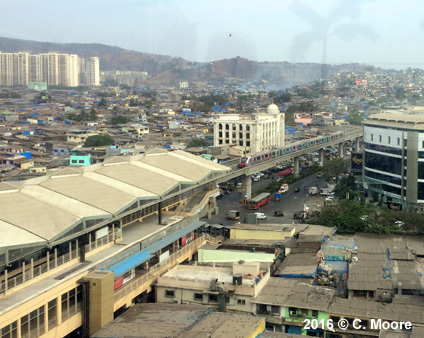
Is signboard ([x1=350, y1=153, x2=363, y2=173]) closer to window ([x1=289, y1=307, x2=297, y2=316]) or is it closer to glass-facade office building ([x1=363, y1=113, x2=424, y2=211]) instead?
glass-facade office building ([x1=363, y1=113, x2=424, y2=211])

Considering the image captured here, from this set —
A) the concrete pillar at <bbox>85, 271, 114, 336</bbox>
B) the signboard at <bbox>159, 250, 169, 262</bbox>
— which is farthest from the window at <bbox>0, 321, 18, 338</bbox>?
the signboard at <bbox>159, 250, 169, 262</bbox>

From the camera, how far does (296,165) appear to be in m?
12.1

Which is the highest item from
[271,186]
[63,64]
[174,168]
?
[63,64]

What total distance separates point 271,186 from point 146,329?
7.46m

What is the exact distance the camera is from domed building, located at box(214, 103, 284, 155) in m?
11.7

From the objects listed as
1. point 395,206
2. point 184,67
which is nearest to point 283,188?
point 395,206

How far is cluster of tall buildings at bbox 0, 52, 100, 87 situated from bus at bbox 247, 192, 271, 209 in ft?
133

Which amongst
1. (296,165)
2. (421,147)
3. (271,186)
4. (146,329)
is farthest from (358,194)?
(146,329)

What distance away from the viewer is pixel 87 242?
4.33 meters

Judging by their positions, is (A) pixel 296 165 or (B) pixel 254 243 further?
(A) pixel 296 165

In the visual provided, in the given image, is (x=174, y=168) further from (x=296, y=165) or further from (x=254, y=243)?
(x=296, y=165)

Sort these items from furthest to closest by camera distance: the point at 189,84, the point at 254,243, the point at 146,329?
the point at 189,84 < the point at 254,243 < the point at 146,329

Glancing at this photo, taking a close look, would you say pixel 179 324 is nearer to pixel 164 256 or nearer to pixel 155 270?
pixel 155 270

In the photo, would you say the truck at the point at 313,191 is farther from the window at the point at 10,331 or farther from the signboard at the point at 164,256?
the window at the point at 10,331
